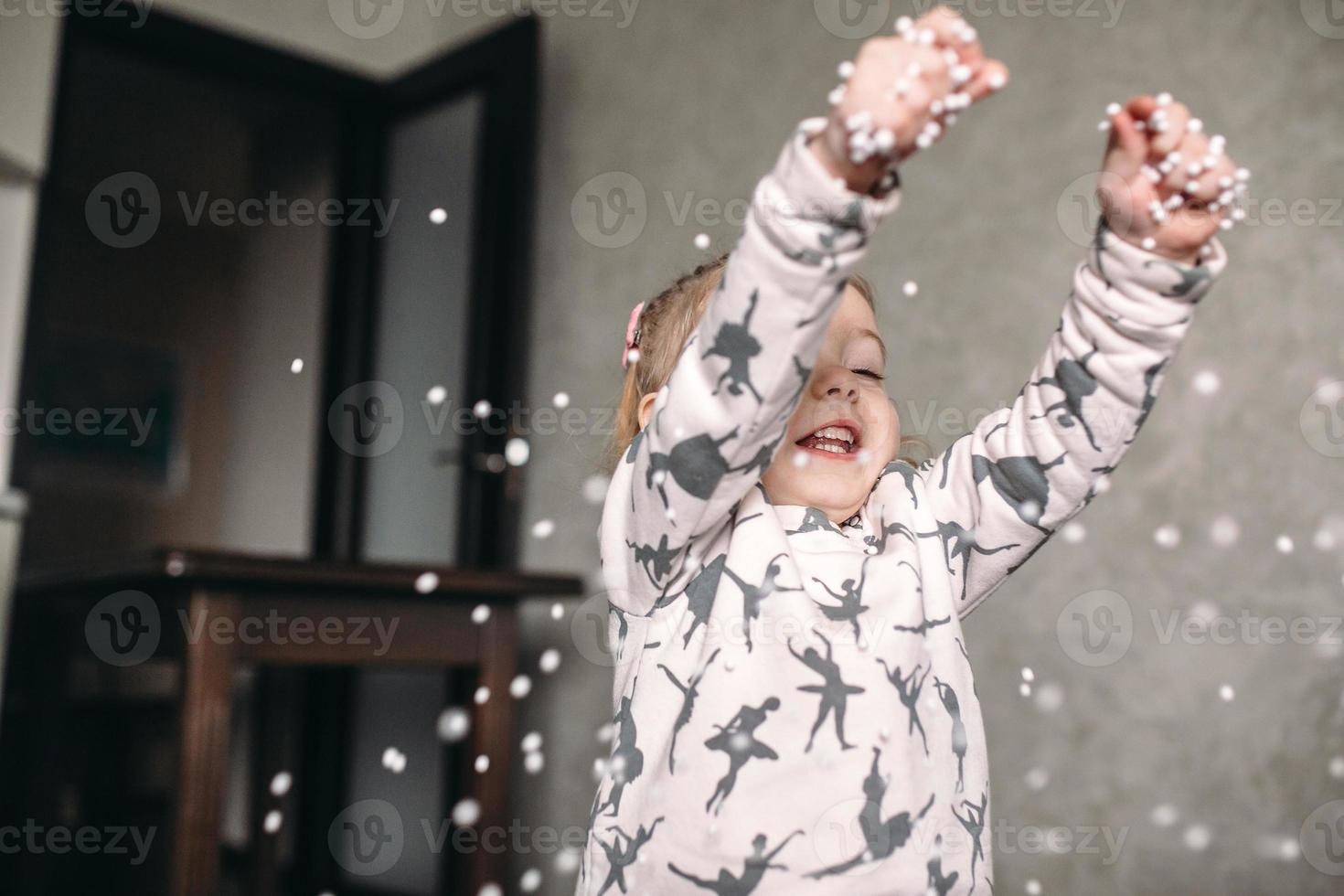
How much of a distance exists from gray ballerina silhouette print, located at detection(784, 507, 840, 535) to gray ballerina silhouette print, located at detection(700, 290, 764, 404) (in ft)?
0.56

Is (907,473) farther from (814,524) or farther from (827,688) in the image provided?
(827,688)

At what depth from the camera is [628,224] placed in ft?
7.98

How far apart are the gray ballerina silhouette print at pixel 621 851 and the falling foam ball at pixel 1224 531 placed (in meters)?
1.06

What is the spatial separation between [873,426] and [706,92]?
1633 mm

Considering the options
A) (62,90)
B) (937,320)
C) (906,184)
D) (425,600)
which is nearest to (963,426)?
(937,320)

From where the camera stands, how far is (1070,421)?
2.58 feet

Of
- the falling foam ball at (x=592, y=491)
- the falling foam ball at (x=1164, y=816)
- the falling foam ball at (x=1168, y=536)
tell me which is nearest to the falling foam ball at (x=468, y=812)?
the falling foam ball at (x=592, y=491)

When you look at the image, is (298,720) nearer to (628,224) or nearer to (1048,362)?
(628,224)

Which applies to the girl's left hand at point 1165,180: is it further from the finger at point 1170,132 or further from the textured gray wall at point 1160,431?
the textured gray wall at point 1160,431

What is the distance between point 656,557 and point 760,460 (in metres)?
0.11

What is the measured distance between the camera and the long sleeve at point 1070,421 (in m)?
0.73

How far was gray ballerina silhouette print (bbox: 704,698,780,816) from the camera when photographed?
72 cm

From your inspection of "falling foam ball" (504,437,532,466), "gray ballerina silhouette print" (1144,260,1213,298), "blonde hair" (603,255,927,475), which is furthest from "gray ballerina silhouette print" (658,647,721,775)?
"falling foam ball" (504,437,532,466)

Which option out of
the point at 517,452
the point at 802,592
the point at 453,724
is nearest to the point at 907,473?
the point at 802,592
